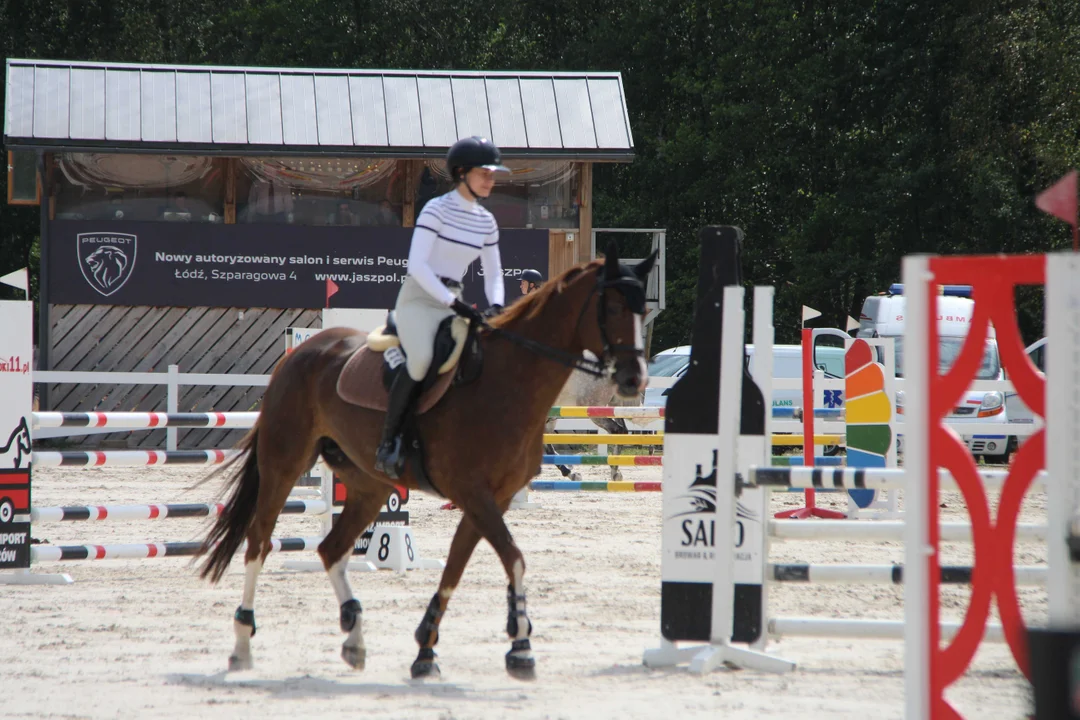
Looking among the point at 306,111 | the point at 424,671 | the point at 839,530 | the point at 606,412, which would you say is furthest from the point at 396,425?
the point at 306,111

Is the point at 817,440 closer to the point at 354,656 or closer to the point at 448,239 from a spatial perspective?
the point at 448,239

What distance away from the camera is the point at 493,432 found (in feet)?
17.7

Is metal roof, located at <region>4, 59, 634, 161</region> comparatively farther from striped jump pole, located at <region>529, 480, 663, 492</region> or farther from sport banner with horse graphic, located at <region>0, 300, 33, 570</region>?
sport banner with horse graphic, located at <region>0, 300, 33, 570</region>

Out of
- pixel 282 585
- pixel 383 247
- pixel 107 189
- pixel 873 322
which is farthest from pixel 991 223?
pixel 282 585

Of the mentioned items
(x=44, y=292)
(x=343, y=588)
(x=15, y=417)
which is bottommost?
(x=343, y=588)

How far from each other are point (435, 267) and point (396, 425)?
0.76m

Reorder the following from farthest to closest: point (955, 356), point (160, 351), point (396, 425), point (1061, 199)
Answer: point (160, 351), point (955, 356), point (396, 425), point (1061, 199)

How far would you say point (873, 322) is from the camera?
19500 millimetres

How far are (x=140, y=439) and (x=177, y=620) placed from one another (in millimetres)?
13601

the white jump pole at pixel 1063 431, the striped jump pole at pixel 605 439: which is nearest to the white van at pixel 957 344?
the striped jump pole at pixel 605 439

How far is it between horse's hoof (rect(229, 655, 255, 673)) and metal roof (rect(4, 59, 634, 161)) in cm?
1439

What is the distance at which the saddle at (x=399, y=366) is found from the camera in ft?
18.1

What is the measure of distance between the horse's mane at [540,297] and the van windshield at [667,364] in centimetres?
1456

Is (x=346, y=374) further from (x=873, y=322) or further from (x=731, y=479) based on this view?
(x=873, y=322)
